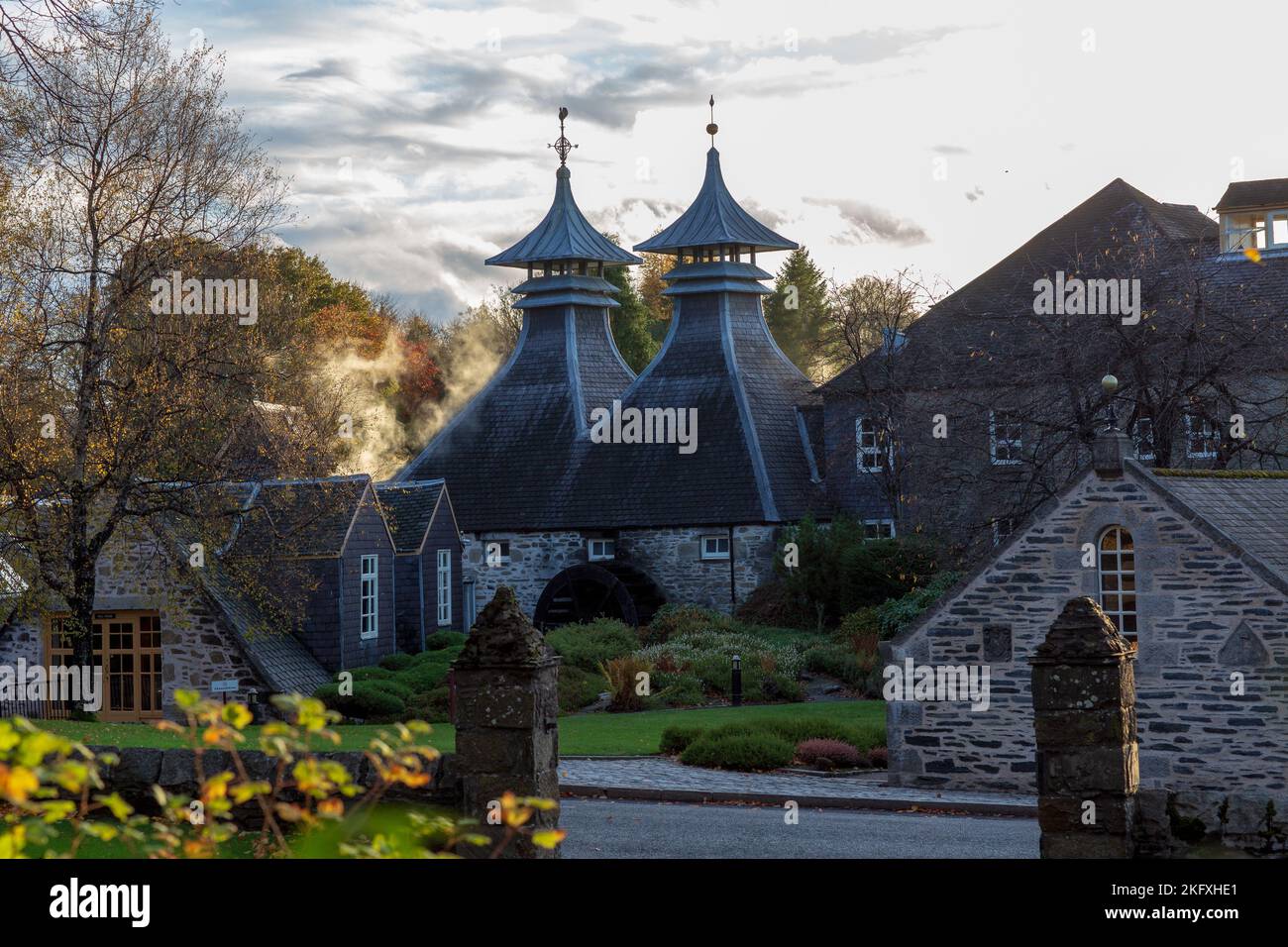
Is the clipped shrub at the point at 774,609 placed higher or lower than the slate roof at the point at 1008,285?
lower

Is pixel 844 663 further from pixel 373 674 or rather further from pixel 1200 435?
pixel 373 674

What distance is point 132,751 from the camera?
13.2 m

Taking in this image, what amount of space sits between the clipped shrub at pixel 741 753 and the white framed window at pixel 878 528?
18576mm

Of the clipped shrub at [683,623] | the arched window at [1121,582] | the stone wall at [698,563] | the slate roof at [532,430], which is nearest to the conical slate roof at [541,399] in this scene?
the slate roof at [532,430]

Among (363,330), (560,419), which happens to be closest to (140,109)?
(560,419)

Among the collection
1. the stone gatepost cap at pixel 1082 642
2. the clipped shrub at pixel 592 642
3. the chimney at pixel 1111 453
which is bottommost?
the clipped shrub at pixel 592 642

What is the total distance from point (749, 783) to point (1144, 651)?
17.2 ft

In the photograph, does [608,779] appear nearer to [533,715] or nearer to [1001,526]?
[533,715]

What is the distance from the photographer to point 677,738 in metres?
24.3

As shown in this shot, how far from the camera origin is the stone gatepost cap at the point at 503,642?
1162 centimetres

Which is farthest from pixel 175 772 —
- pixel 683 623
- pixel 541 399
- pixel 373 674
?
pixel 541 399

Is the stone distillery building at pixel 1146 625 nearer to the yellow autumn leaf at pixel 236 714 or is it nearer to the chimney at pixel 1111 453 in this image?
the chimney at pixel 1111 453

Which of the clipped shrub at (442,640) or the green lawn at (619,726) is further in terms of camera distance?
the clipped shrub at (442,640)
